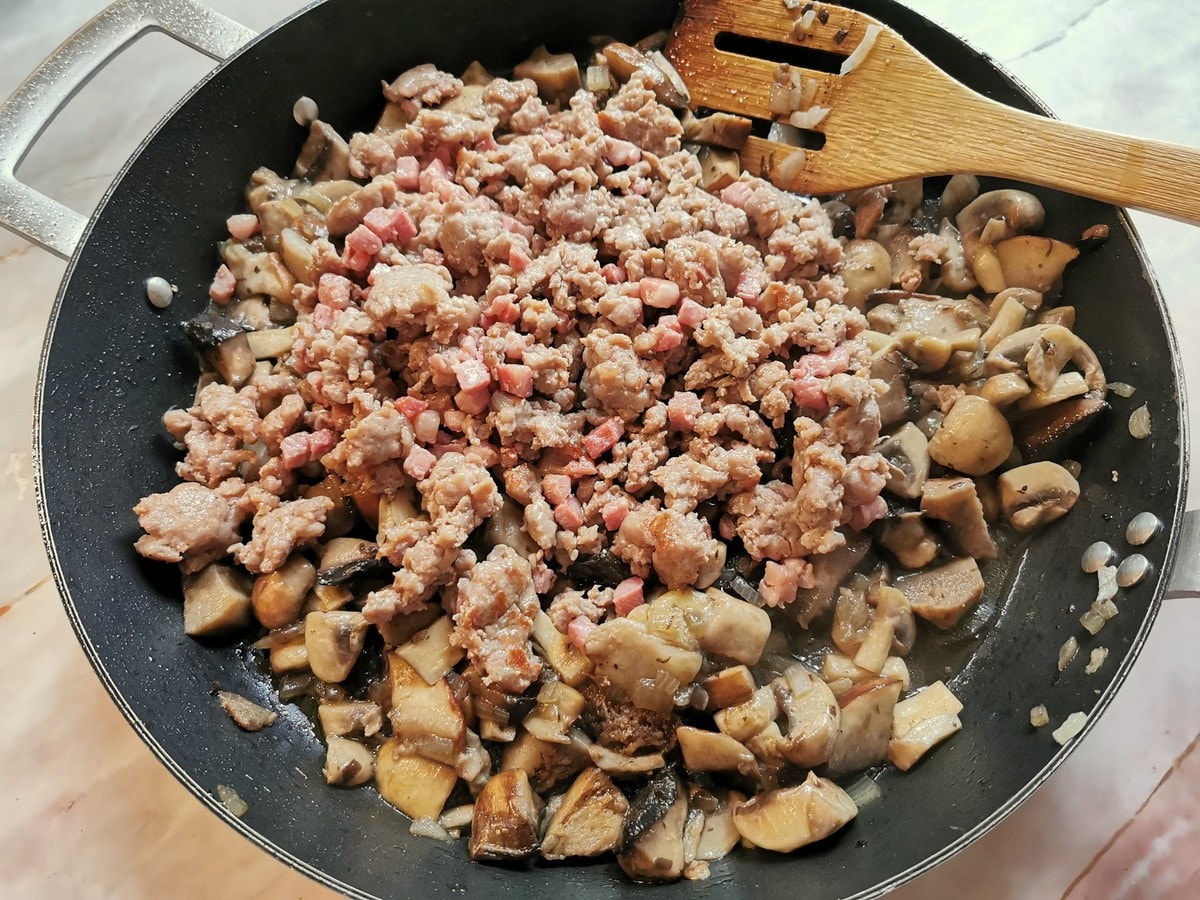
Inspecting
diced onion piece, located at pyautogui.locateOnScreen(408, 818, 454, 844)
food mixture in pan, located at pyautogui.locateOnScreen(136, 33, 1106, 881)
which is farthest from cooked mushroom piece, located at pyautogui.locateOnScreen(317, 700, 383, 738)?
diced onion piece, located at pyautogui.locateOnScreen(408, 818, 454, 844)

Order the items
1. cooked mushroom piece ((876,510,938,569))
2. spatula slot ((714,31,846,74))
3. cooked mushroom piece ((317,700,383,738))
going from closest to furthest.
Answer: cooked mushroom piece ((317,700,383,738)) < cooked mushroom piece ((876,510,938,569)) < spatula slot ((714,31,846,74))

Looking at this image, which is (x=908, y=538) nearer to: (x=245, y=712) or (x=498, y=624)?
(x=498, y=624)

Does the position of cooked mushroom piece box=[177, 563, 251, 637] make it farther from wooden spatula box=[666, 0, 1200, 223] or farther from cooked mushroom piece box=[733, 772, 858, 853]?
wooden spatula box=[666, 0, 1200, 223]

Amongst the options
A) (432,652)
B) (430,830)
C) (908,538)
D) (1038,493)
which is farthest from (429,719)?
(1038,493)

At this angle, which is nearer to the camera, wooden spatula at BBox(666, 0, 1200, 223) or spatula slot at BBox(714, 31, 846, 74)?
wooden spatula at BBox(666, 0, 1200, 223)

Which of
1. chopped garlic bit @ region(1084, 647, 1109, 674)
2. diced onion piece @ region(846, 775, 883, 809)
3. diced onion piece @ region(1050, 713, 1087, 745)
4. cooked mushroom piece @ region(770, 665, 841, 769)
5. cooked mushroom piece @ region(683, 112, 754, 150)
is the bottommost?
diced onion piece @ region(846, 775, 883, 809)

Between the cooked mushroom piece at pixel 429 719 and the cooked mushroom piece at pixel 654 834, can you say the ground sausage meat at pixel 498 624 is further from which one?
the cooked mushroom piece at pixel 654 834

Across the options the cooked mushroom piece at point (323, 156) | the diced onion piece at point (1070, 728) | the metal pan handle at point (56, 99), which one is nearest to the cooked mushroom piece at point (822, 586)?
the diced onion piece at point (1070, 728)
